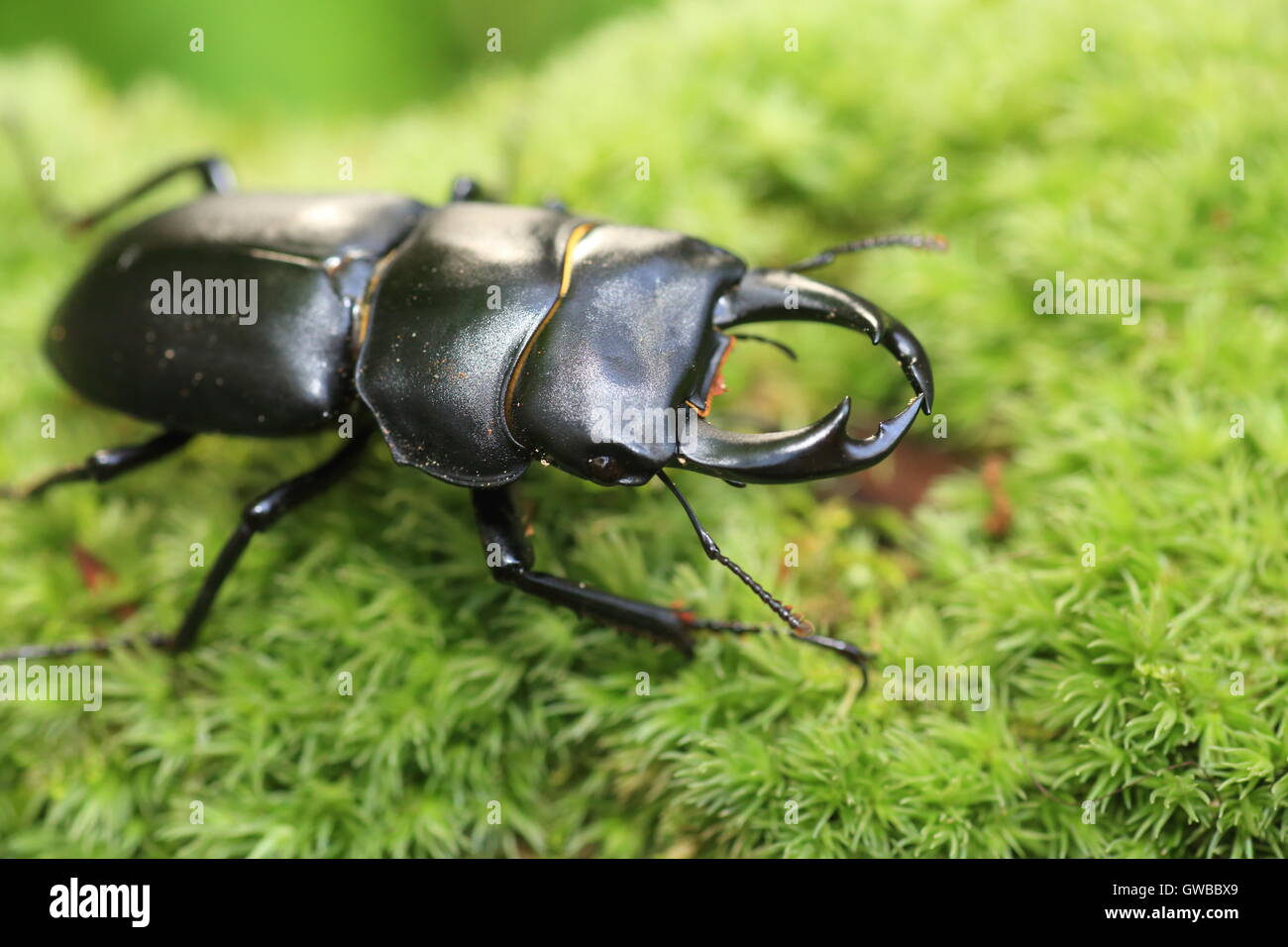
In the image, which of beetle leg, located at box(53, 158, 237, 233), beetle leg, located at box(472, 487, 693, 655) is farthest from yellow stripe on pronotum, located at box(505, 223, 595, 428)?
beetle leg, located at box(53, 158, 237, 233)

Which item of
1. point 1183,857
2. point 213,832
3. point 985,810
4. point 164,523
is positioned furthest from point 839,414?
point 164,523

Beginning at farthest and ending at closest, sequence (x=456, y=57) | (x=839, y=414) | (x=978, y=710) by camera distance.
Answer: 1. (x=456, y=57)
2. (x=978, y=710)
3. (x=839, y=414)

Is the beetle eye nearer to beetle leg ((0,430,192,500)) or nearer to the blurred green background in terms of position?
beetle leg ((0,430,192,500))

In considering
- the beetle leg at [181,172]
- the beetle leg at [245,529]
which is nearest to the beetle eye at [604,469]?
the beetle leg at [245,529]

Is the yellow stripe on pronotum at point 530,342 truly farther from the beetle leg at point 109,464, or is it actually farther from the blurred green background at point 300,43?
the blurred green background at point 300,43

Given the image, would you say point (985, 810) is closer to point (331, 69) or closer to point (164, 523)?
point (164, 523)

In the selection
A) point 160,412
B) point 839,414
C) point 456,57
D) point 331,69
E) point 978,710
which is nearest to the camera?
point 839,414
